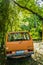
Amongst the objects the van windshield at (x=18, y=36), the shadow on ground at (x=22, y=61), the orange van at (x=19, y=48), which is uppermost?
the van windshield at (x=18, y=36)

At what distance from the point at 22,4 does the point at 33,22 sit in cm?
1890

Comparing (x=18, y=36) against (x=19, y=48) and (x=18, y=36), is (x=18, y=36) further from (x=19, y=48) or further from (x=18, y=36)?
(x=19, y=48)

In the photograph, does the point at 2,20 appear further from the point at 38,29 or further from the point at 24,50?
the point at 38,29

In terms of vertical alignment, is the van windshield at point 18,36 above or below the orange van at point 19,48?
above

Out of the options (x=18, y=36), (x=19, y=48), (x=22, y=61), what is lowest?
(x=22, y=61)

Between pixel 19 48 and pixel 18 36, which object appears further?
pixel 18 36

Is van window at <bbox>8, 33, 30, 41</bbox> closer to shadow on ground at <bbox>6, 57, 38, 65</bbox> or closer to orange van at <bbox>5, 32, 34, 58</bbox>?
orange van at <bbox>5, 32, 34, 58</bbox>

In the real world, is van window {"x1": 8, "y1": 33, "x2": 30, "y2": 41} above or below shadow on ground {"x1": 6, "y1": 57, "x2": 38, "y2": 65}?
above

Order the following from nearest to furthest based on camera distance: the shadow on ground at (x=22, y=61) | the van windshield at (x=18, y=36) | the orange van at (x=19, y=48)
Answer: the shadow on ground at (x=22, y=61)
the orange van at (x=19, y=48)
the van windshield at (x=18, y=36)

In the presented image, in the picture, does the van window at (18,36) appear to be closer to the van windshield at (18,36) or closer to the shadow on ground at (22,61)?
the van windshield at (18,36)

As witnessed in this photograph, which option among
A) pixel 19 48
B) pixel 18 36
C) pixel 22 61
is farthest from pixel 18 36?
pixel 22 61

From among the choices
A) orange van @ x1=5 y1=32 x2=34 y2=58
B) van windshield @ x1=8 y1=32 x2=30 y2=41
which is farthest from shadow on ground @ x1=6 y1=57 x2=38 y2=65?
van windshield @ x1=8 y1=32 x2=30 y2=41

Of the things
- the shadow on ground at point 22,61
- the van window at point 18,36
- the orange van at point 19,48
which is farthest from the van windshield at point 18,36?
the shadow on ground at point 22,61

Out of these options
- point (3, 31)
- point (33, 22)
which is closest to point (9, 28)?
point (3, 31)
